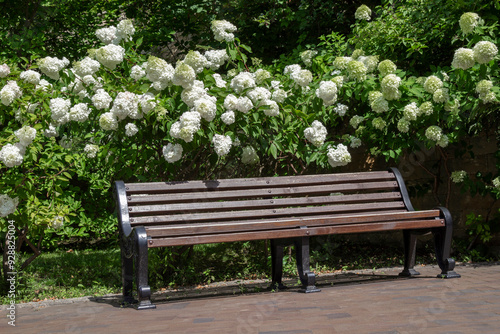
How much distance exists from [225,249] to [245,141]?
134cm

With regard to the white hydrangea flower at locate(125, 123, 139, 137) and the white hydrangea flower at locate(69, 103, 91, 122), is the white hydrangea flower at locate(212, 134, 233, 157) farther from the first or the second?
the white hydrangea flower at locate(69, 103, 91, 122)

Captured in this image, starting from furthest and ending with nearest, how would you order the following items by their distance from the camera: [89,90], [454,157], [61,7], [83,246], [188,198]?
[61,7] → [83,246] → [454,157] → [89,90] → [188,198]

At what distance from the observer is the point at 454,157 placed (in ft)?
21.0

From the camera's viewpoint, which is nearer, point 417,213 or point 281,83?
point 417,213

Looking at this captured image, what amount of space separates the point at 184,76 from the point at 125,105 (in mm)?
521

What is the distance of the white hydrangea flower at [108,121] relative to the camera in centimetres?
479

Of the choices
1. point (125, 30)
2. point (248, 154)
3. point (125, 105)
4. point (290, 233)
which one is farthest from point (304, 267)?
point (125, 30)

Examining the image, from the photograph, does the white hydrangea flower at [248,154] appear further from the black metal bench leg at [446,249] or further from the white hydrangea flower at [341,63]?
the black metal bench leg at [446,249]

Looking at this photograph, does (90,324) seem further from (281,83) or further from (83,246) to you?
(83,246)

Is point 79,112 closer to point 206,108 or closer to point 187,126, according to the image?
point 187,126

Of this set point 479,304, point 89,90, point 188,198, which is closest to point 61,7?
point 89,90

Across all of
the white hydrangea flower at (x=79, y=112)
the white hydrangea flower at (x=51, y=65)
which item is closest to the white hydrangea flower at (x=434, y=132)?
the white hydrangea flower at (x=79, y=112)

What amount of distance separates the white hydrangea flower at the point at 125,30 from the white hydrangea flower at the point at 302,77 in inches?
60.5

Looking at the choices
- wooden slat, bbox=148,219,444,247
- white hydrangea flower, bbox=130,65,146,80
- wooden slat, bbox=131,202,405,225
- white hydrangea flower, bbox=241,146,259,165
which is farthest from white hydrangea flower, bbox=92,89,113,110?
wooden slat, bbox=148,219,444,247
